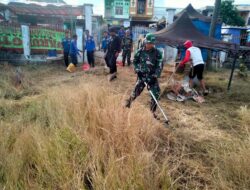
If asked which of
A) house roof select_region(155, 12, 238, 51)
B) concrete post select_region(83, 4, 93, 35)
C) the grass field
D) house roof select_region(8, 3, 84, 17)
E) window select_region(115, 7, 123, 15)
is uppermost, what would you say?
window select_region(115, 7, 123, 15)

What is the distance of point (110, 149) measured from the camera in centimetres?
226

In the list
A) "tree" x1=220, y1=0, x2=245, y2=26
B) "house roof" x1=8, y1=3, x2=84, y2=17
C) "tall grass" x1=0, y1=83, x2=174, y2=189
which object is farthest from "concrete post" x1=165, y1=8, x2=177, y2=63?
"tree" x1=220, y1=0, x2=245, y2=26

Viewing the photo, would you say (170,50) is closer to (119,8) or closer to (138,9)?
(138,9)

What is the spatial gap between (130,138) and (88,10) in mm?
10411

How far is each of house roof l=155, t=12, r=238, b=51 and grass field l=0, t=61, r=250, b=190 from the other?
2831 mm

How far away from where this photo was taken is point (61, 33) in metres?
10.9

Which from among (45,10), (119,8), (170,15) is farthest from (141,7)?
(170,15)

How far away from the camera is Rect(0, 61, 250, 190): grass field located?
201 cm

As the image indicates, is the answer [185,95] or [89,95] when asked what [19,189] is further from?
[185,95]

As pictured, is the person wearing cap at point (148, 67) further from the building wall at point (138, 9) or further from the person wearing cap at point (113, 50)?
the building wall at point (138, 9)

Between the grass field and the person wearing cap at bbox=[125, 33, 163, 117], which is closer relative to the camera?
the grass field

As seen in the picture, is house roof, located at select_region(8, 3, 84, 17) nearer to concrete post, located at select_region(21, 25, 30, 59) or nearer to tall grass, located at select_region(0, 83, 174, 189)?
concrete post, located at select_region(21, 25, 30, 59)

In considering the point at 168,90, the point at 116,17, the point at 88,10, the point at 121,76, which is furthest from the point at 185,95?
the point at 116,17

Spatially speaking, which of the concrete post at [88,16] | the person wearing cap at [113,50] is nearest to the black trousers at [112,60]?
the person wearing cap at [113,50]
